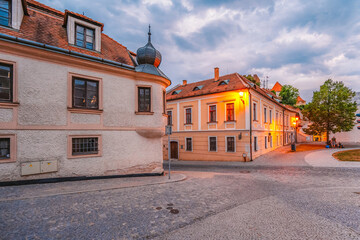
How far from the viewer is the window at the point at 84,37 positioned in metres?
9.02

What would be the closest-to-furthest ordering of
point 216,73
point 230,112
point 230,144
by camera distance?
point 230,144
point 230,112
point 216,73

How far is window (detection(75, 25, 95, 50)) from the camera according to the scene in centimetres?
902

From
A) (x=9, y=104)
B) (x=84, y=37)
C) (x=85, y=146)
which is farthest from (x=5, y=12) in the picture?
(x=85, y=146)

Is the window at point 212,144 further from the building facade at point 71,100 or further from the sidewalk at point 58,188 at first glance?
the sidewalk at point 58,188

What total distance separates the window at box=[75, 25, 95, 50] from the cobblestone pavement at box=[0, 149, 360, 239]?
646 centimetres

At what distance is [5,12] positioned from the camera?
7289 millimetres

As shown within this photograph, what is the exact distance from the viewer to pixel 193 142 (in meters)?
21.4

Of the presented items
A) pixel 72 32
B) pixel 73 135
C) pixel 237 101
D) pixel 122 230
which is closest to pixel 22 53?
pixel 72 32

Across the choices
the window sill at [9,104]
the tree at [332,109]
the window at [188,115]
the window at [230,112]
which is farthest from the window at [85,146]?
the tree at [332,109]

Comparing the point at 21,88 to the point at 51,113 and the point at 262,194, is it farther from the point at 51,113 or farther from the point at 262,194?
the point at 262,194

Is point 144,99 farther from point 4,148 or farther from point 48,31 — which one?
point 4,148

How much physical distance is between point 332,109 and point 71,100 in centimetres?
3102

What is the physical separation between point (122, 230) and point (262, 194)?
5215 millimetres

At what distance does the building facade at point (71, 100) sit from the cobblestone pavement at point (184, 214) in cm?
141
